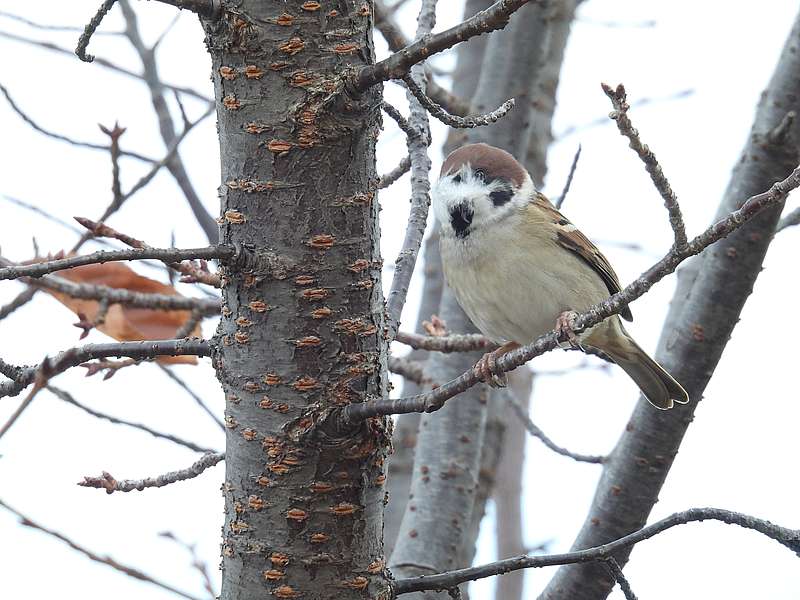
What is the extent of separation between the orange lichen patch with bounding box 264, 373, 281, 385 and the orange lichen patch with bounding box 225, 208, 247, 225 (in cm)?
27

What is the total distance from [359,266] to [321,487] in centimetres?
39

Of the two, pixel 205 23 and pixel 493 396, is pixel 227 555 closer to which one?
pixel 205 23

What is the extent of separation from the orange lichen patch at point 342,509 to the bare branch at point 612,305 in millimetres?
177

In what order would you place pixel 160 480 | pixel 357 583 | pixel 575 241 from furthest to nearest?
1. pixel 575 241
2. pixel 160 480
3. pixel 357 583

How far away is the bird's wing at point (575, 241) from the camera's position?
3000mm

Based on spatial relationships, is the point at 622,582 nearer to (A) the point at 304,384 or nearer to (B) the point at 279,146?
(A) the point at 304,384

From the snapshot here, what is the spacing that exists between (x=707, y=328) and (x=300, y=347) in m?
1.47

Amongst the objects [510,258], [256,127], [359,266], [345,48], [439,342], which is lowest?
[359,266]

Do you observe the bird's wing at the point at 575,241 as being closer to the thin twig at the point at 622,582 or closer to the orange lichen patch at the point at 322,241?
the thin twig at the point at 622,582

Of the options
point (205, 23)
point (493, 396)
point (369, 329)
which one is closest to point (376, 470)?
point (369, 329)

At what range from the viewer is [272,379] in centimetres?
168

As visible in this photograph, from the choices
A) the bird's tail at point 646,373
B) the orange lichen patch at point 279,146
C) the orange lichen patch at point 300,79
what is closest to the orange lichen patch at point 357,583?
the orange lichen patch at point 279,146

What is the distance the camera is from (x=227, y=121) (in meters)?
1.68

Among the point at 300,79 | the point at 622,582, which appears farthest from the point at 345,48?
the point at 622,582
